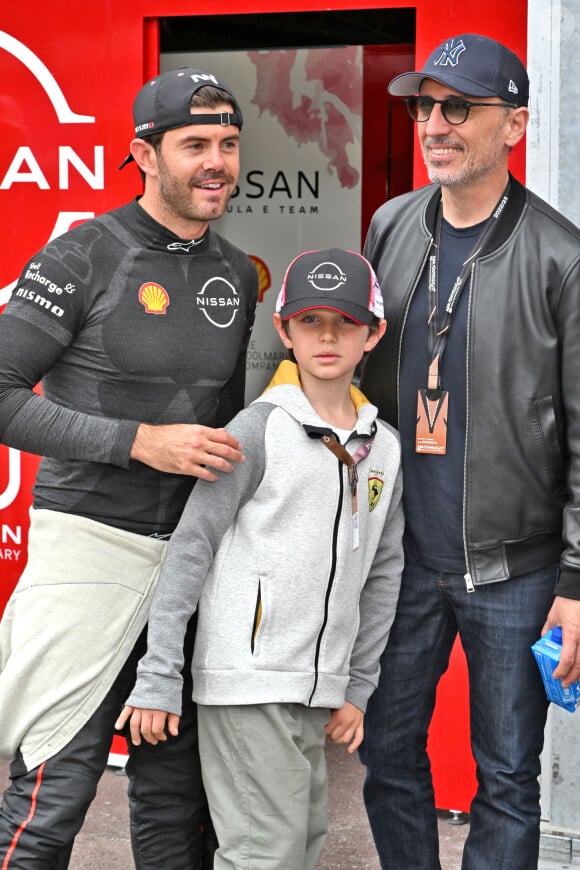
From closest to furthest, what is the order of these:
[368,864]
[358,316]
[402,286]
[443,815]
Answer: [358,316] < [402,286] < [368,864] < [443,815]

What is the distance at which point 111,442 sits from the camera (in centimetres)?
264

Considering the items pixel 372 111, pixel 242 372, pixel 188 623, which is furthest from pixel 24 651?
pixel 372 111

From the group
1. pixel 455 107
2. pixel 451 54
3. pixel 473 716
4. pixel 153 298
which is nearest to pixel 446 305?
pixel 455 107

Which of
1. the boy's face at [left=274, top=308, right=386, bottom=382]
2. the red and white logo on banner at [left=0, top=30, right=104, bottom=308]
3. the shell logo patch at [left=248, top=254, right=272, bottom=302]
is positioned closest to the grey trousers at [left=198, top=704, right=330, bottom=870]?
Answer: the boy's face at [left=274, top=308, right=386, bottom=382]

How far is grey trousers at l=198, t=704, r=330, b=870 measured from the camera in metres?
2.63

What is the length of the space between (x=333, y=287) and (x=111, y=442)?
58 centimetres

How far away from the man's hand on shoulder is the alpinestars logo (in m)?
0.97

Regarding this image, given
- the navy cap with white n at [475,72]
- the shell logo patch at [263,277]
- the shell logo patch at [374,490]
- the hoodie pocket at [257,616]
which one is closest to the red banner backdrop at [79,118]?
the shell logo patch at [263,277]

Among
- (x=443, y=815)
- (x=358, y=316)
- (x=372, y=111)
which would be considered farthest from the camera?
(x=372, y=111)

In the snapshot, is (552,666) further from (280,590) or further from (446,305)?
(446,305)

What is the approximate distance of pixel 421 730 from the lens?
3.05m

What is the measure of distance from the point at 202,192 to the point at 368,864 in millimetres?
2051

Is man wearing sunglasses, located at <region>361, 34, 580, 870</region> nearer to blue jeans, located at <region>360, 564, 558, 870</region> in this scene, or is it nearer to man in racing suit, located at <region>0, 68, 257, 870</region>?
→ blue jeans, located at <region>360, 564, 558, 870</region>

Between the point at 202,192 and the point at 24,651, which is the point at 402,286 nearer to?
A: the point at 202,192
